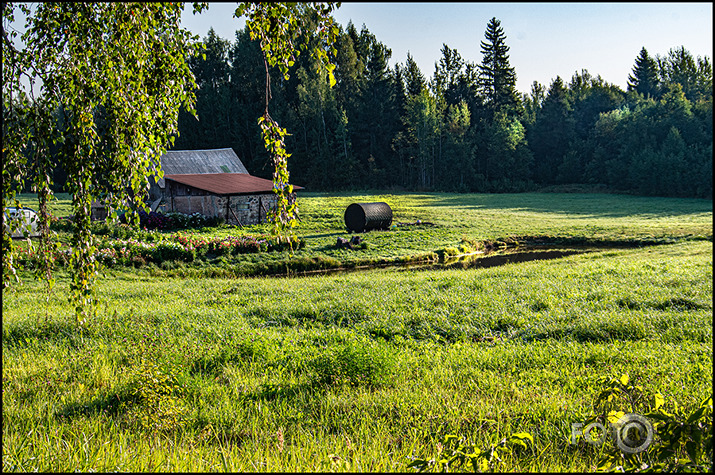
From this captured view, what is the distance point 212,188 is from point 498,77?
170ft

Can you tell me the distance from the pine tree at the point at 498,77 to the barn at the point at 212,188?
4434cm

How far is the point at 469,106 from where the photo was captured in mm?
73750

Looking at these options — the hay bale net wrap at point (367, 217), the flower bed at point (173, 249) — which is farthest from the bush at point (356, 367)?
the hay bale net wrap at point (367, 217)

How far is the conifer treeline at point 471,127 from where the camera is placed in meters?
46.4

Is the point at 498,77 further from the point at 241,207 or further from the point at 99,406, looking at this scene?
the point at 99,406

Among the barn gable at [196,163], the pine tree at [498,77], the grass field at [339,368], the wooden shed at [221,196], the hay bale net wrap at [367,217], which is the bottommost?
the grass field at [339,368]

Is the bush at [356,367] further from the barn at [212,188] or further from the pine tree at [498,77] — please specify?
the pine tree at [498,77]

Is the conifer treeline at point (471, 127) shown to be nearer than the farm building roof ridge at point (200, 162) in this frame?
No

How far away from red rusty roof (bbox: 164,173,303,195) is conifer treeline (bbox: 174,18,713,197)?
8397 millimetres

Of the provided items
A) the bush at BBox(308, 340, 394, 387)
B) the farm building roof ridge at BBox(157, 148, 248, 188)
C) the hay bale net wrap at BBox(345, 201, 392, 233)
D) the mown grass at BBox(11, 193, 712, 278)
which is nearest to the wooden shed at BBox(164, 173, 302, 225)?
the farm building roof ridge at BBox(157, 148, 248, 188)

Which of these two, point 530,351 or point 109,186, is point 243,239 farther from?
point 109,186

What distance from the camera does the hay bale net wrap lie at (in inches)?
1092

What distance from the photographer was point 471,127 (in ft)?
231

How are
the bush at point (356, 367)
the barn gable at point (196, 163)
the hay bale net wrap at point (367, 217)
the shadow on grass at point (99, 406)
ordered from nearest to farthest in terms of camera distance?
the shadow on grass at point (99, 406)
the bush at point (356, 367)
the hay bale net wrap at point (367, 217)
the barn gable at point (196, 163)
